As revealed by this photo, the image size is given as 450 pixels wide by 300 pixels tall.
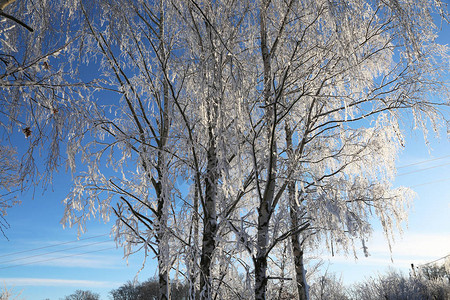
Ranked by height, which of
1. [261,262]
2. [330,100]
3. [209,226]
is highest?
[330,100]

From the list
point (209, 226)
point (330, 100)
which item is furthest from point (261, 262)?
point (330, 100)

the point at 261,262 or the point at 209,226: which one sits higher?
the point at 209,226

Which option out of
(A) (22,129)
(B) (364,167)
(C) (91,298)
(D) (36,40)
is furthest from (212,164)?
(C) (91,298)

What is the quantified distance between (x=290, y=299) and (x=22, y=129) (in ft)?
31.4

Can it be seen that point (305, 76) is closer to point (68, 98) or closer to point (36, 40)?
point (68, 98)

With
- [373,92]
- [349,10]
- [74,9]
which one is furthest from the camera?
[373,92]

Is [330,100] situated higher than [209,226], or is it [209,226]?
[330,100]

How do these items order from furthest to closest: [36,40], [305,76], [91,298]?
1. [91,298]
2. [305,76]
3. [36,40]

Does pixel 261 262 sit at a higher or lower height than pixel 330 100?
lower

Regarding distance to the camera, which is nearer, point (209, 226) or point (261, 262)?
point (261, 262)

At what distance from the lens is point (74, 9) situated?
3457 millimetres

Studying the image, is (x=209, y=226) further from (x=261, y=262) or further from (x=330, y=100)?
(x=330, y=100)

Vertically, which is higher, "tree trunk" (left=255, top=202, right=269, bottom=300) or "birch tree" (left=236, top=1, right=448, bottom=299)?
"birch tree" (left=236, top=1, right=448, bottom=299)

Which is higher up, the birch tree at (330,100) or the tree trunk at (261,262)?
the birch tree at (330,100)
